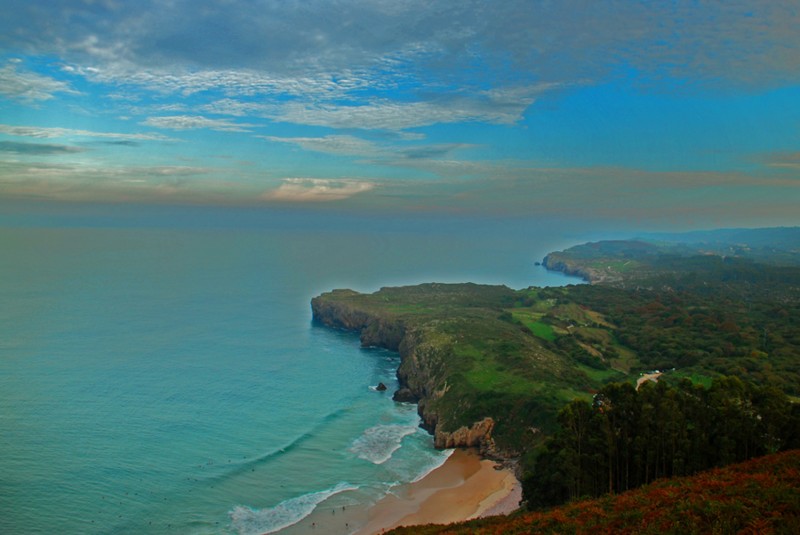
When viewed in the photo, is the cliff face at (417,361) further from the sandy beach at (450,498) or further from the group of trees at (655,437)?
the group of trees at (655,437)

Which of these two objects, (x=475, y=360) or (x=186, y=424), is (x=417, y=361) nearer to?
(x=475, y=360)

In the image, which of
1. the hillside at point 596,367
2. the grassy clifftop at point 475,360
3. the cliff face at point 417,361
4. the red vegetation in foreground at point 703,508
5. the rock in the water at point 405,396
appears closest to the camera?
the red vegetation in foreground at point 703,508

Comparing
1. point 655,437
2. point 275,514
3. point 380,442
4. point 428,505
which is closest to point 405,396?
point 380,442

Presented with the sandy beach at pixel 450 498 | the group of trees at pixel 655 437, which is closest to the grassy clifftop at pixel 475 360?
the sandy beach at pixel 450 498

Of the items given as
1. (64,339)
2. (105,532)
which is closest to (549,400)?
(105,532)

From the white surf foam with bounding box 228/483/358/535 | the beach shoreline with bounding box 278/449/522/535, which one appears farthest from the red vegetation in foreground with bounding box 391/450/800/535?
the white surf foam with bounding box 228/483/358/535

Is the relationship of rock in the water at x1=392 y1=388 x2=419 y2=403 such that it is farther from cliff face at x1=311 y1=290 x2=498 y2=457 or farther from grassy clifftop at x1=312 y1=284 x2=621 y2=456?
grassy clifftop at x1=312 y1=284 x2=621 y2=456
